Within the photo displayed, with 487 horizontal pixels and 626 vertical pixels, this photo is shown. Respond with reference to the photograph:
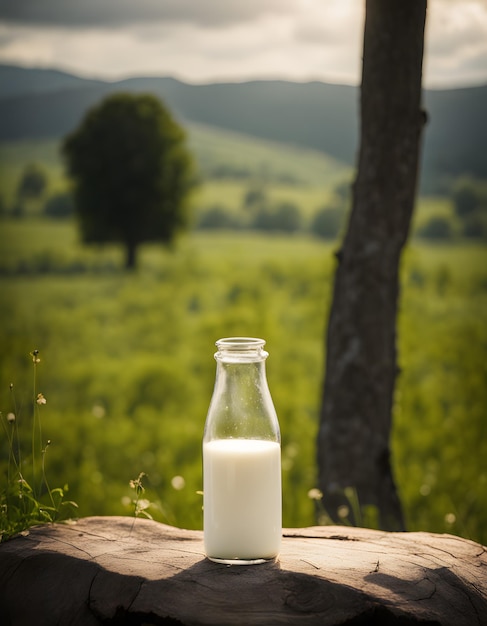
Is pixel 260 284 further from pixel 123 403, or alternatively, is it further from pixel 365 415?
pixel 365 415

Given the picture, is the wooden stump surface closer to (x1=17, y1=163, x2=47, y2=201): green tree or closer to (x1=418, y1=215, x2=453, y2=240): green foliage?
(x1=418, y1=215, x2=453, y2=240): green foliage

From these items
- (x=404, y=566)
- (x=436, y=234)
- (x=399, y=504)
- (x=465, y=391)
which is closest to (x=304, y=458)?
(x=465, y=391)

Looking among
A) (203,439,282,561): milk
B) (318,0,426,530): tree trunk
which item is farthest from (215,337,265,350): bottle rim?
(318,0,426,530): tree trunk

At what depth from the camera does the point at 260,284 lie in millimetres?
10930

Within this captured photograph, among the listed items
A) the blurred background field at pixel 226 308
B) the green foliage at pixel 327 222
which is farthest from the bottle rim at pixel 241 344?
the green foliage at pixel 327 222

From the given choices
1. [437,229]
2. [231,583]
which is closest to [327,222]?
[437,229]

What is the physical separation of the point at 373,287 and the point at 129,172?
8.68 meters

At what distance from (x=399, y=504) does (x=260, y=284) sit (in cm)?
686

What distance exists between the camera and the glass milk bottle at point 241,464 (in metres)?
2.15

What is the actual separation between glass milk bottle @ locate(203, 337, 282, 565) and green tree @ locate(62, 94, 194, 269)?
9366 mm

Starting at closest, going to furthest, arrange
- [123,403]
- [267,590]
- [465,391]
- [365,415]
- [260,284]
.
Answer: [267,590] → [365,415] → [465,391] → [123,403] → [260,284]

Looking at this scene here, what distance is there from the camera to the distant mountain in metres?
9.63

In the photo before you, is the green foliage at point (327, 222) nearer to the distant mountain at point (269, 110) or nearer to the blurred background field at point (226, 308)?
the blurred background field at point (226, 308)

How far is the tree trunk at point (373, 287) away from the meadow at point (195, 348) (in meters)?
2.69
